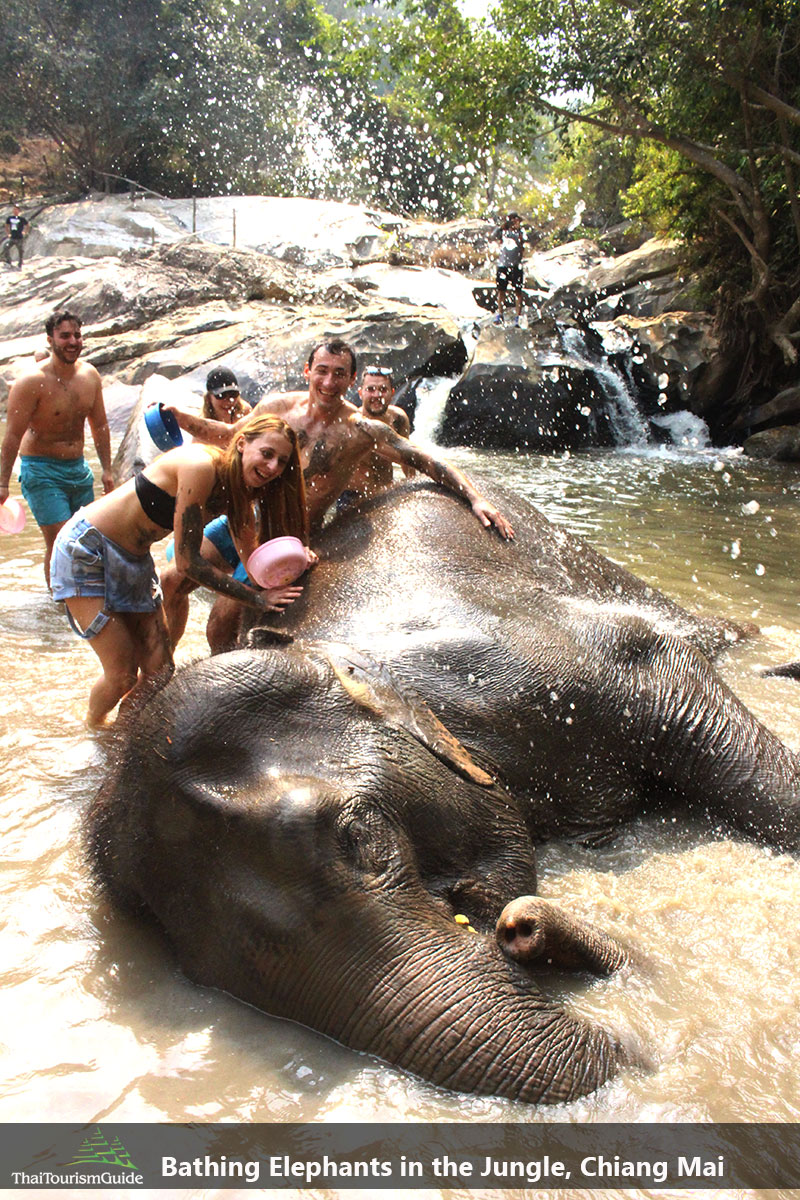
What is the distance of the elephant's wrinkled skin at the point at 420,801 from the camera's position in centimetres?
218

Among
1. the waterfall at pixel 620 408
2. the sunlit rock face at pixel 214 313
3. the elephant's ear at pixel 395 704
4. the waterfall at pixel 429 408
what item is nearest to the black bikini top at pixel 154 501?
the elephant's ear at pixel 395 704

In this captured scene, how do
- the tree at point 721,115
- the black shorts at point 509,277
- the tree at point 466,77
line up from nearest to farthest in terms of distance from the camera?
the tree at point 721,115, the tree at point 466,77, the black shorts at point 509,277

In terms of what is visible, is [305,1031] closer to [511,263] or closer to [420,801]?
[420,801]

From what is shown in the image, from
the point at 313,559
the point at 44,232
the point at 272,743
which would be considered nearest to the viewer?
the point at 272,743

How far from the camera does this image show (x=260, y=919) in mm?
2254

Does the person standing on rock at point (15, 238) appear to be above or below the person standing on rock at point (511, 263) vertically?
above

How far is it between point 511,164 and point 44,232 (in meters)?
41.5

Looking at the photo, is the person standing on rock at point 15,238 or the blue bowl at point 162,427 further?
the person standing on rock at point 15,238

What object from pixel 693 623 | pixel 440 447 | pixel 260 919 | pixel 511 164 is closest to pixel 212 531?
pixel 693 623

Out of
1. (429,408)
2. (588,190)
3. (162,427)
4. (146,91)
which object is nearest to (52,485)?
(162,427)

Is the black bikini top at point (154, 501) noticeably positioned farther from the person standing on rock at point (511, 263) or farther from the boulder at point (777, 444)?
the person standing on rock at point (511, 263)

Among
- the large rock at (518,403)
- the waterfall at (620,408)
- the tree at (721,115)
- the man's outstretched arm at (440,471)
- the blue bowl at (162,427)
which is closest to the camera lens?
the man's outstretched arm at (440,471)

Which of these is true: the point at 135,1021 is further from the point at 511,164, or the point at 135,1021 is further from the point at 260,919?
the point at 511,164

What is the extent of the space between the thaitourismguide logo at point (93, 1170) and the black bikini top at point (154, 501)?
261 cm
